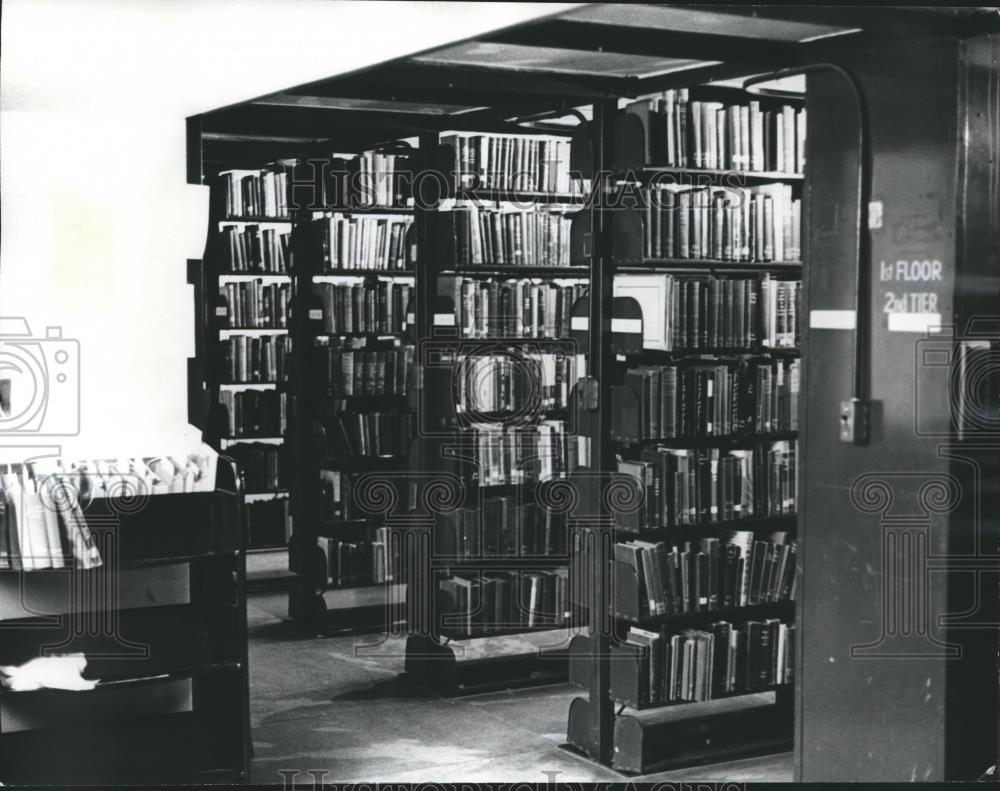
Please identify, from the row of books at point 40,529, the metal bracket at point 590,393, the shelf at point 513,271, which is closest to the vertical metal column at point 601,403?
the metal bracket at point 590,393

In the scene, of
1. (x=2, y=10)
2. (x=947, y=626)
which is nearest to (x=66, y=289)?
(x=2, y=10)

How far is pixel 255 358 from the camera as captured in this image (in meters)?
7.82

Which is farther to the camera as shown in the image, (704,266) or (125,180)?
(704,266)

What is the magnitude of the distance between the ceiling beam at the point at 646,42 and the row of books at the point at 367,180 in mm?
2897

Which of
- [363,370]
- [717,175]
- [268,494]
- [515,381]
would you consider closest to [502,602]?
[515,381]

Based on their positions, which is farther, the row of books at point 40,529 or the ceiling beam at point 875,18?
the row of books at point 40,529

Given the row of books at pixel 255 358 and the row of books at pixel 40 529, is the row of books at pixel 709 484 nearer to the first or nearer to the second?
the row of books at pixel 40 529

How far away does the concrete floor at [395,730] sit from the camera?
4.59m

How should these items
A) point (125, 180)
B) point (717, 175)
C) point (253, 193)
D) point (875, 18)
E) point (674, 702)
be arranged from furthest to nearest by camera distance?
point (253, 193)
point (717, 175)
point (674, 702)
point (125, 180)
point (875, 18)

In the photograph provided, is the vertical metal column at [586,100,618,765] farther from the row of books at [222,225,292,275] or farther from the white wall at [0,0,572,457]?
the row of books at [222,225,292,275]

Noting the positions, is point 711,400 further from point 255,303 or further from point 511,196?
point 255,303

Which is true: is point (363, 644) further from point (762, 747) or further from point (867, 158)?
point (867, 158)

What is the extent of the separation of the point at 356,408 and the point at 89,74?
Answer: 3512 millimetres

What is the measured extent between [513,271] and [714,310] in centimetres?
136
